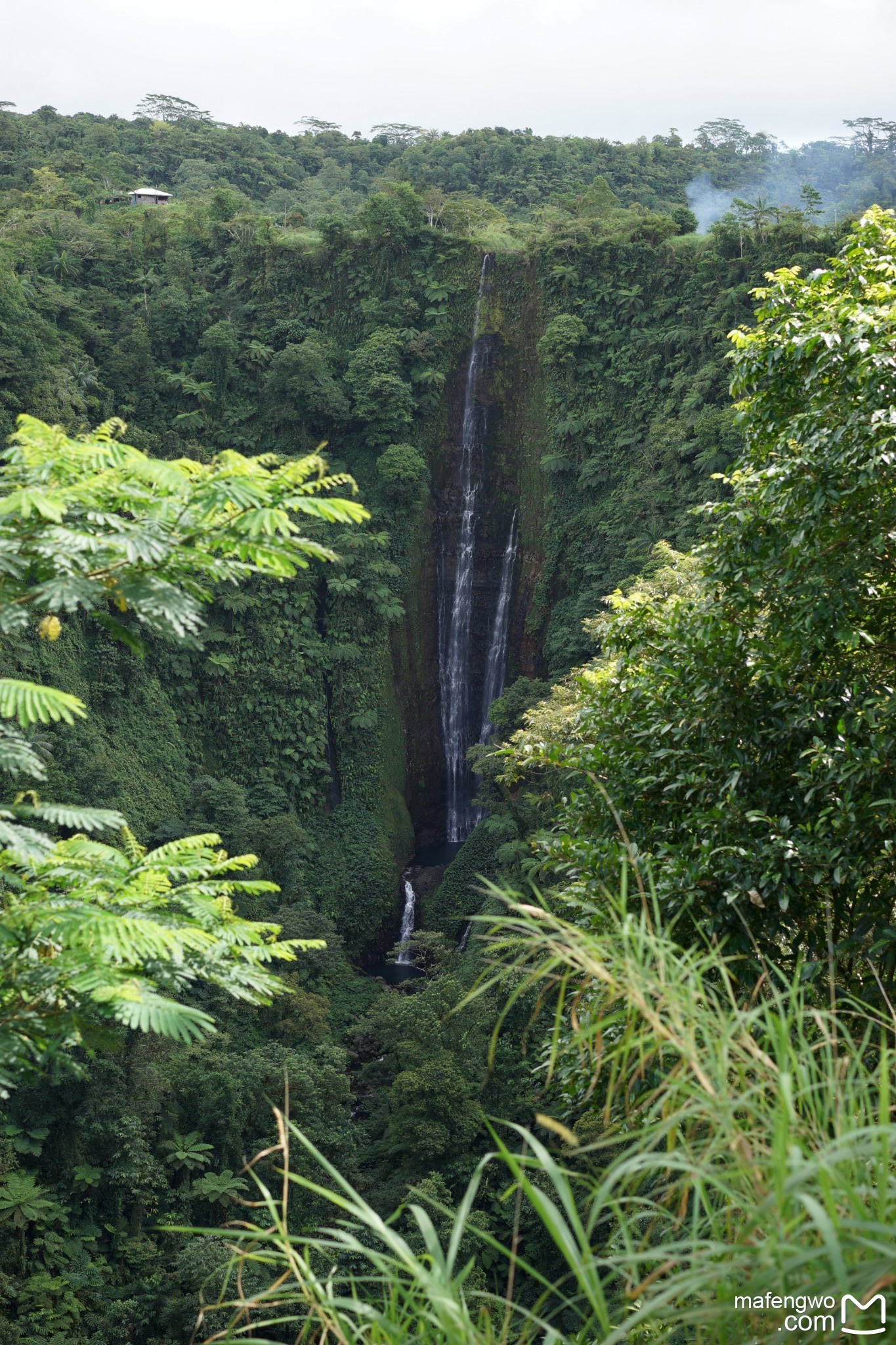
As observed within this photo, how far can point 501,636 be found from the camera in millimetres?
19141

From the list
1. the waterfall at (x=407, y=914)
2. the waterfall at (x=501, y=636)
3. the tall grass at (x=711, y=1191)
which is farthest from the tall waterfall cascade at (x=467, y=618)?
the tall grass at (x=711, y=1191)

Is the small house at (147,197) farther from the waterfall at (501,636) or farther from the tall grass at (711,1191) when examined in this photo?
the tall grass at (711,1191)

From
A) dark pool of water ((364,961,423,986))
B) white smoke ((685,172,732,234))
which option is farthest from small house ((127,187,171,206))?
dark pool of water ((364,961,423,986))

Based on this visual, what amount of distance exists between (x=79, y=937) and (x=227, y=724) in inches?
584

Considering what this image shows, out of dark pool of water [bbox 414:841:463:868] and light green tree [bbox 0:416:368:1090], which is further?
dark pool of water [bbox 414:841:463:868]

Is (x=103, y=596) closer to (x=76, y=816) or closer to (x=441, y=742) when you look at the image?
(x=76, y=816)

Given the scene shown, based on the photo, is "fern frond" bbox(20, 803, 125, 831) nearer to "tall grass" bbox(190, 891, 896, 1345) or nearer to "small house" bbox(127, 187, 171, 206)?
"tall grass" bbox(190, 891, 896, 1345)

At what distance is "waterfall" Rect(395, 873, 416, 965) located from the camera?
53.8ft

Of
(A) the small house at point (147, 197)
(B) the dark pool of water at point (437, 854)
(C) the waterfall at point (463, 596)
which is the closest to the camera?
(B) the dark pool of water at point (437, 854)

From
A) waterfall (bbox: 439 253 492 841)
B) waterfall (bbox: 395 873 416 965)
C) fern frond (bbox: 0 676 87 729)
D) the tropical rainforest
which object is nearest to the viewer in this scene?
Result: the tropical rainforest

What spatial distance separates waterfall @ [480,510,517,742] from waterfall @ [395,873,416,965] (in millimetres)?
3153

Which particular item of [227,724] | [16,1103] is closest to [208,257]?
[227,724]

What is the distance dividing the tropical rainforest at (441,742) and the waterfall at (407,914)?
0.08 meters

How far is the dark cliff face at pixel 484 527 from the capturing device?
1902cm
